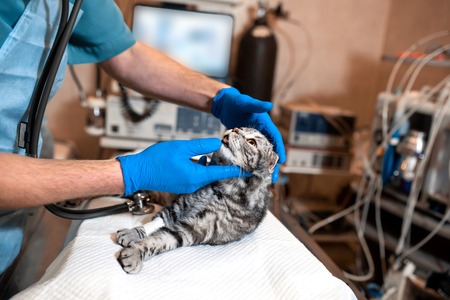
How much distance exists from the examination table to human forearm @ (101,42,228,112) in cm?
45

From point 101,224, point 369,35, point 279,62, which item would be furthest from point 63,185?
point 369,35

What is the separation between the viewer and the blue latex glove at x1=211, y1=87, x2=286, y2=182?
37.1 inches

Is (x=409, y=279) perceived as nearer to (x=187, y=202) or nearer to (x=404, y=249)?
(x=404, y=249)

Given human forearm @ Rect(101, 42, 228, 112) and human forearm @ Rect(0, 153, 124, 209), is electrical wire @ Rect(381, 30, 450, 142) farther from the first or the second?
human forearm @ Rect(0, 153, 124, 209)

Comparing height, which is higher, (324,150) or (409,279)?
(324,150)

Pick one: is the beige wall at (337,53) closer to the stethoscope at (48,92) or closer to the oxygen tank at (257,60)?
the oxygen tank at (257,60)

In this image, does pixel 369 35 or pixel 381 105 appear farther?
pixel 369 35

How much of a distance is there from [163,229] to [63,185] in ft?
0.74

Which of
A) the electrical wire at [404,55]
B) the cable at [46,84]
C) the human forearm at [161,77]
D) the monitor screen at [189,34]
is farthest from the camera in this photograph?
the monitor screen at [189,34]

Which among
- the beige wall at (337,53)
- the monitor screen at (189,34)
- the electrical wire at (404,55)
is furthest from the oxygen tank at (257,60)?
the electrical wire at (404,55)

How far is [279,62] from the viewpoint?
2209 millimetres

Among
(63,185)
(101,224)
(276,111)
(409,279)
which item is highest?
(276,111)

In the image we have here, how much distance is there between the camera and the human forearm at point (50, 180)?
63 centimetres

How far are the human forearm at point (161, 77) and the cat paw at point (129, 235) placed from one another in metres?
0.46
